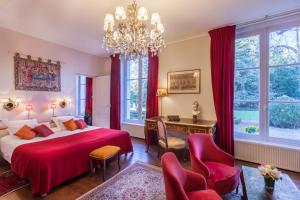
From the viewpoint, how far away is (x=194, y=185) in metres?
1.72

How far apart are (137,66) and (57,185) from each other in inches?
151

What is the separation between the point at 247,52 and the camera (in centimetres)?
354

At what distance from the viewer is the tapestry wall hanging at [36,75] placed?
3.92m

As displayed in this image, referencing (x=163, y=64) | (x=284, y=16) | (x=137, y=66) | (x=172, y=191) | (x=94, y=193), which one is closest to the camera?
(x=172, y=191)

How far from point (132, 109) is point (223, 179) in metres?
3.87

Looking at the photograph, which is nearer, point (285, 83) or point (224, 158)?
point (224, 158)

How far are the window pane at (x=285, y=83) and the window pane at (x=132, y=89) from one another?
11.6 ft

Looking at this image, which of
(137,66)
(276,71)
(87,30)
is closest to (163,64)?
(137,66)

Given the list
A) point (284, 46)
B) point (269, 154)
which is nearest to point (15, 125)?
point (269, 154)

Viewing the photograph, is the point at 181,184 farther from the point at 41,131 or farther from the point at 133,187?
the point at 41,131

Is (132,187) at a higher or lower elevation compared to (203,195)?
lower

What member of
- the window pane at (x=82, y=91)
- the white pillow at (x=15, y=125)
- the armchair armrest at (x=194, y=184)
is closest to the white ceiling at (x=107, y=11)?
the white pillow at (x=15, y=125)

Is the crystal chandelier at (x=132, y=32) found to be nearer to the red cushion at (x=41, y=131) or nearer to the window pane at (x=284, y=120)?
the red cushion at (x=41, y=131)

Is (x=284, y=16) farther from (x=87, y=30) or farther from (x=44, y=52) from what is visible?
(x=44, y=52)
